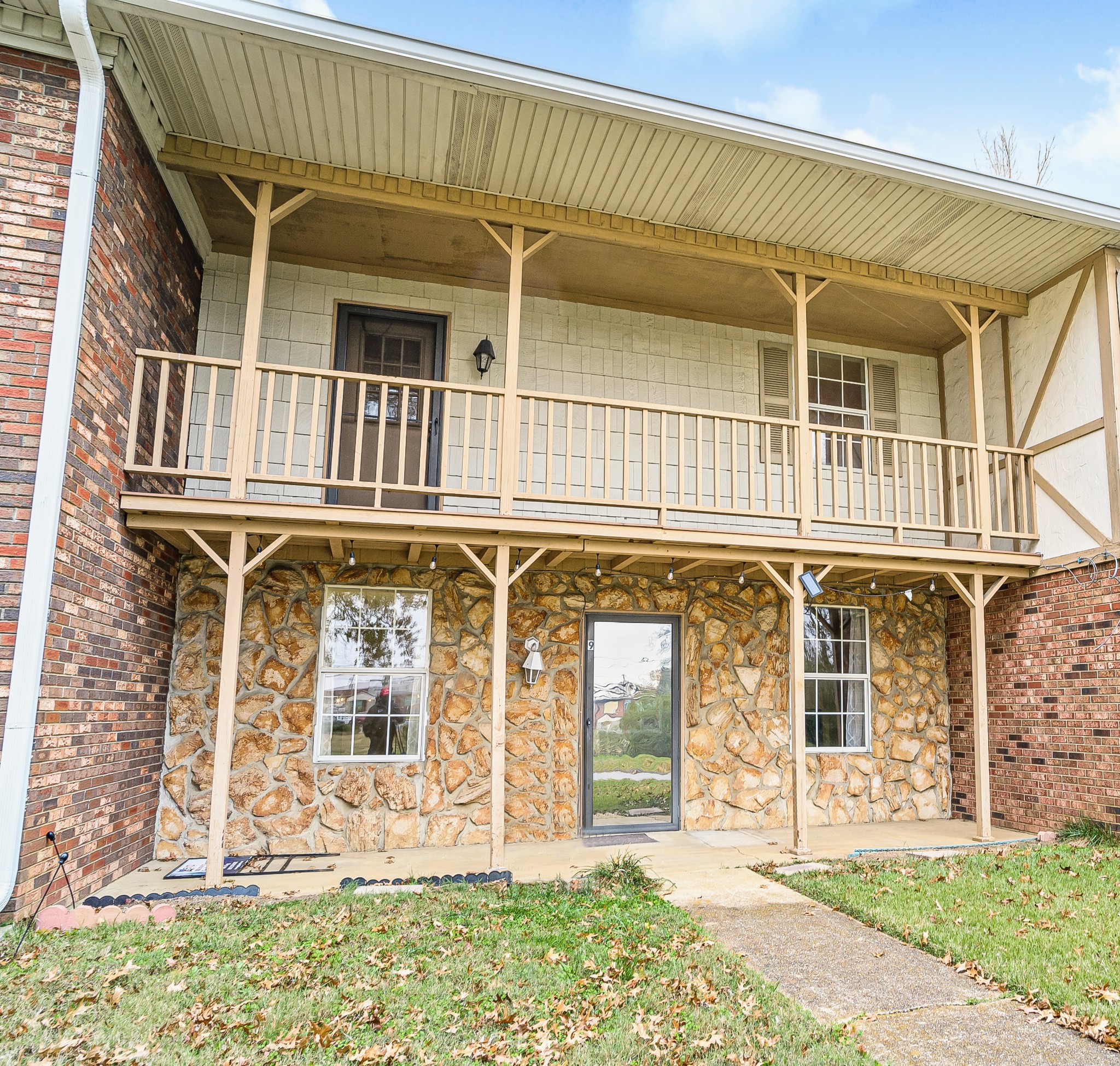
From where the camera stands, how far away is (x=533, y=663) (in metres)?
7.18

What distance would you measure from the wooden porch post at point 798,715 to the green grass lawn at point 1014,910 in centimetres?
57

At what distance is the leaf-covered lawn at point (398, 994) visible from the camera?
322 cm

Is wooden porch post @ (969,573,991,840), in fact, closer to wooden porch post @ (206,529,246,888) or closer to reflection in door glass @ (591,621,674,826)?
reflection in door glass @ (591,621,674,826)

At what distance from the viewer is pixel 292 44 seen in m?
5.02

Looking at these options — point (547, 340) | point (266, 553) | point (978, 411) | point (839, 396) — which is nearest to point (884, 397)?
point (839, 396)

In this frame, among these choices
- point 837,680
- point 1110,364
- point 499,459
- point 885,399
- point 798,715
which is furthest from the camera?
point 885,399

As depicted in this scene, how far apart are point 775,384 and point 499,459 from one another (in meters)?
3.77

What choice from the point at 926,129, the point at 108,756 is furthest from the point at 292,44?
the point at 926,129

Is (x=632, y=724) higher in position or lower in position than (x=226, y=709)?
lower

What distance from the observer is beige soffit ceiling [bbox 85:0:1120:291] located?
5.11 meters

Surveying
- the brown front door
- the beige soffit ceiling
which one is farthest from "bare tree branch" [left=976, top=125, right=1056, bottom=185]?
the brown front door

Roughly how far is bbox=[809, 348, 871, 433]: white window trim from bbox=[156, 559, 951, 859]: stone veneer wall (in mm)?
1976

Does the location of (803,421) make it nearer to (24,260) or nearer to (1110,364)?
(1110,364)

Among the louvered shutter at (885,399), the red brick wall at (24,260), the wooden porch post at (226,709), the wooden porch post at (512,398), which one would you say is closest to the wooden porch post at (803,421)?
the louvered shutter at (885,399)
